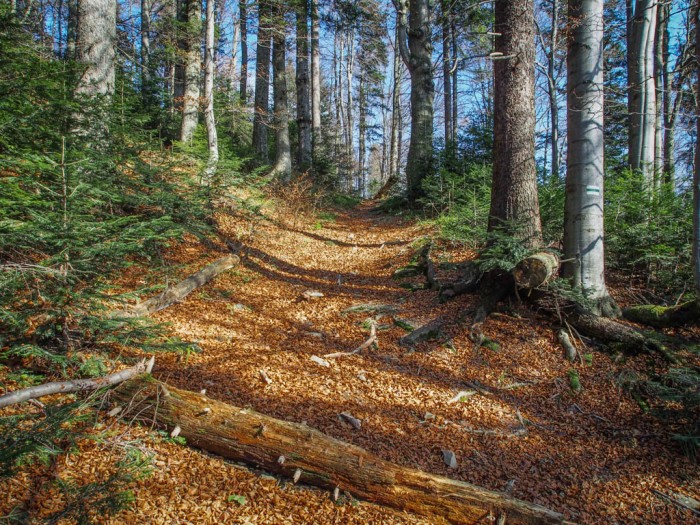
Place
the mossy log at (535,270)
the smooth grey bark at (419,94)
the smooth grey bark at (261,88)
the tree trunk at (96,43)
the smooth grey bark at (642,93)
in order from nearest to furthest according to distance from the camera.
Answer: the mossy log at (535,270)
the tree trunk at (96,43)
the smooth grey bark at (642,93)
the smooth grey bark at (419,94)
the smooth grey bark at (261,88)

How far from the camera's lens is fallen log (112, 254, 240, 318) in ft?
14.7

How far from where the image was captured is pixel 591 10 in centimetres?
469

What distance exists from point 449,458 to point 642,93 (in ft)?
33.9

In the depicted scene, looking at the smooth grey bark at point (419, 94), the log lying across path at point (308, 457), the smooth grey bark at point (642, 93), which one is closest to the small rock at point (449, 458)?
the log lying across path at point (308, 457)

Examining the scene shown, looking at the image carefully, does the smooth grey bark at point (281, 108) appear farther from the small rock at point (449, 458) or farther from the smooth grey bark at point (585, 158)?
the small rock at point (449, 458)

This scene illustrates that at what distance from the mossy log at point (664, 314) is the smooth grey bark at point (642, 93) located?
16.3 ft

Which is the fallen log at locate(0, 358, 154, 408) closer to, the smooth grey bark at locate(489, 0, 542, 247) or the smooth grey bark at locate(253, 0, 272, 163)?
the smooth grey bark at locate(489, 0, 542, 247)

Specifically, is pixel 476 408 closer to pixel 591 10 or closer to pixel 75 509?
pixel 75 509

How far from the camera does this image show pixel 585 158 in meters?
4.86

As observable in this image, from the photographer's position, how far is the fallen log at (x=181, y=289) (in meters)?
4.47

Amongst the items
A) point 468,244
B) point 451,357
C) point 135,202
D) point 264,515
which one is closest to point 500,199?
point 468,244

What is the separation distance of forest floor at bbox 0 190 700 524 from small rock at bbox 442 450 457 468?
0.03 metres

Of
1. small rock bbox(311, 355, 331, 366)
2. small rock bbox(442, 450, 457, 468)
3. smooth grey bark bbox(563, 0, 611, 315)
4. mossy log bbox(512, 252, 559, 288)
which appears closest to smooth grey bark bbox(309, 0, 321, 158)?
smooth grey bark bbox(563, 0, 611, 315)

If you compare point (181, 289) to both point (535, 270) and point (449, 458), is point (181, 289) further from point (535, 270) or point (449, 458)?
point (535, 270)
